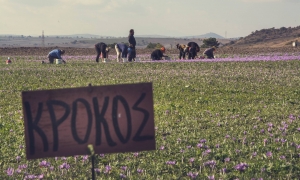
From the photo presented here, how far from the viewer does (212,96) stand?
41.4 feet

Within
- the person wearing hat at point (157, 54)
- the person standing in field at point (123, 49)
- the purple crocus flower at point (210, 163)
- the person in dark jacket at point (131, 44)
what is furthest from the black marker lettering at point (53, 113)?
the person wearing hat at point (157, 54)

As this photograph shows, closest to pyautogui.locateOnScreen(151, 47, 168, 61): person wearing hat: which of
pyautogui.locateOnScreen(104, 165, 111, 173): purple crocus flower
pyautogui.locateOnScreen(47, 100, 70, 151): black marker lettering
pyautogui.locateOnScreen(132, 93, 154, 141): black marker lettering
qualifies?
pyautogui.locateOnScreen(104, 165, 111, 173): purple crocus flower

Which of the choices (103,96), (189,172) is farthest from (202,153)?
(103,96)

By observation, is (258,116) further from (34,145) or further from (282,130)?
(34,145)

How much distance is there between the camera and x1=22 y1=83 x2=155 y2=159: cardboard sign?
4.00 m

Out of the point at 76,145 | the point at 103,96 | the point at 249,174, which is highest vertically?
the point at 103,96

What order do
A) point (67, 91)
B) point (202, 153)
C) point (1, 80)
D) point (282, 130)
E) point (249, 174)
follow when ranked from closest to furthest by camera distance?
1. point (67, 91)
2. point (249, 174)
3. point (202, 153)
4. point (282, 130)
5. point (1, 80)

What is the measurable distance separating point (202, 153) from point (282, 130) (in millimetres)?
2245

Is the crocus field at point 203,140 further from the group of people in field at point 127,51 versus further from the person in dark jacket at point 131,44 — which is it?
the group of people in field at point 127,51

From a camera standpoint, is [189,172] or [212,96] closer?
[189,172]

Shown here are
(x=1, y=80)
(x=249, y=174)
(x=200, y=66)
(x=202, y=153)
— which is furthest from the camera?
(x=200, y=66)

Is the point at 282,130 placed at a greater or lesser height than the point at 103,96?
lesser

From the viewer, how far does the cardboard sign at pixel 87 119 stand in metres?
4.00

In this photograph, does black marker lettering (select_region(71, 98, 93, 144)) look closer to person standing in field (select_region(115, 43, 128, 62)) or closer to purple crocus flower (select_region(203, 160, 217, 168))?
purple crocus flower (select_region(203, 160, 217, 168))
